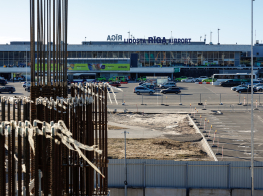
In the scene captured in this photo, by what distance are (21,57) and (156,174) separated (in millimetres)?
96787

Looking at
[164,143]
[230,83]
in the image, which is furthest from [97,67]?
[164,143]

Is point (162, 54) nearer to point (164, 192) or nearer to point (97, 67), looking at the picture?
point (97, 67)

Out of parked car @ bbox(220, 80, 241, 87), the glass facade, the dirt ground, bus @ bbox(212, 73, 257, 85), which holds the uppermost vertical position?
the glass facade

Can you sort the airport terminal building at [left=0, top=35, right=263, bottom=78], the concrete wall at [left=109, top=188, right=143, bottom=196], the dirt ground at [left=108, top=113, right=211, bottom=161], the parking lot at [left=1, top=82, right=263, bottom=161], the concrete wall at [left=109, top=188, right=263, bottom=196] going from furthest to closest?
1. the airport terminal building at [left=0, top=35, right=263, bottom=78]
2. the parking lot at [left=1, top=82, right=263, bottom=161]
3. the dirt ground at [left=108, top=113, right=211, bottom=161]
4. the concrete wall at [left=109, top=188, right=143, bottom=196]
5. the concrete wall at [left=109, top=188, right=263, bottom=196]

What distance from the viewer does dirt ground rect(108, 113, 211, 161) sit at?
22.8 meters

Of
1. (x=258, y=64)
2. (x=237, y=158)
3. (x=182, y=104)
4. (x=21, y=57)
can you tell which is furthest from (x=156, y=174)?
(x=258, y=64)

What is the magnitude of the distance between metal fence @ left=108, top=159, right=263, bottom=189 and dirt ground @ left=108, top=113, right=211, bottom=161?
497 centimetres

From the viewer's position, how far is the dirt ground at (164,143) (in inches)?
896

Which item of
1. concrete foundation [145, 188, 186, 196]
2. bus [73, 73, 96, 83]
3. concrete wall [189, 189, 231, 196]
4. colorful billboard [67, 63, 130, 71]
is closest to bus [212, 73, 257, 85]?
colorful billboard [67, 63, 130, 71]

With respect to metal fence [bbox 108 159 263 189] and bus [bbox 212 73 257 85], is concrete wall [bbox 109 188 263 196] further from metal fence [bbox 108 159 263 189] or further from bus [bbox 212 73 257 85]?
bus [bbox 212 73 257 85]

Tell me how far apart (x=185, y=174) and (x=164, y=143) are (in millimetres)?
9131

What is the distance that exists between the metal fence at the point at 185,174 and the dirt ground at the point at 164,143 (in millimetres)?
4967

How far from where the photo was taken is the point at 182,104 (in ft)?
156

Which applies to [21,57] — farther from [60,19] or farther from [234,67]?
[60,19]
